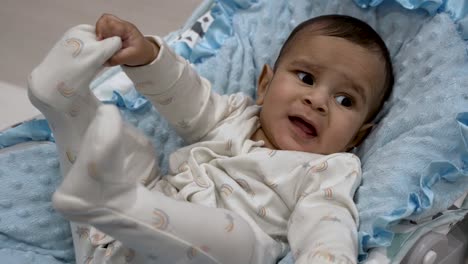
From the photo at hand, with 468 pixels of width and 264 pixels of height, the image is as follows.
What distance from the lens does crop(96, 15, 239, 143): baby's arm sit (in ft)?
2.98

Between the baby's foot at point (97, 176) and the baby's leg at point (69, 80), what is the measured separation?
0.15 meters

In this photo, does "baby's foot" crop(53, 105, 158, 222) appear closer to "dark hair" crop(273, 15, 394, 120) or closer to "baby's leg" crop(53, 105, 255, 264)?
"baby's leg" crop(53, 105, 255, 264)

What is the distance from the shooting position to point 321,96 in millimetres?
1010

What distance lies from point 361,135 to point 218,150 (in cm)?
26

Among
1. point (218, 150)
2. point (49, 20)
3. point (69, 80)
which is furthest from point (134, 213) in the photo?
point (49, 20)

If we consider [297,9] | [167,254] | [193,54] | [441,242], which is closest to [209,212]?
[167,254]

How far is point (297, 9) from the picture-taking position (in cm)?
126

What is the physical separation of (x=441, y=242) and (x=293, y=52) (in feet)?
1.29

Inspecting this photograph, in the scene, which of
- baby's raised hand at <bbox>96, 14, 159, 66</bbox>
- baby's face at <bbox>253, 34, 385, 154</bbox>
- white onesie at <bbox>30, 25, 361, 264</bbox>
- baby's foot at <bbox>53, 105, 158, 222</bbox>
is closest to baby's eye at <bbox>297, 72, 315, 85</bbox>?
baby's face at <bbox>253, 34, 385, 154</bbox>

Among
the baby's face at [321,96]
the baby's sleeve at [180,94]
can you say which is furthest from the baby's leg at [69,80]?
the baby's face at [321,96]

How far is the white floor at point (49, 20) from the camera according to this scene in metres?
1.74

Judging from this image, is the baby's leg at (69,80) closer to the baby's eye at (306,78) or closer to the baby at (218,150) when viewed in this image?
the baby at (218,150)

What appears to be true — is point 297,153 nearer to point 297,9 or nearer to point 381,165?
point 381,165

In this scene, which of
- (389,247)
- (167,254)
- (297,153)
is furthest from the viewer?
(297,153)
